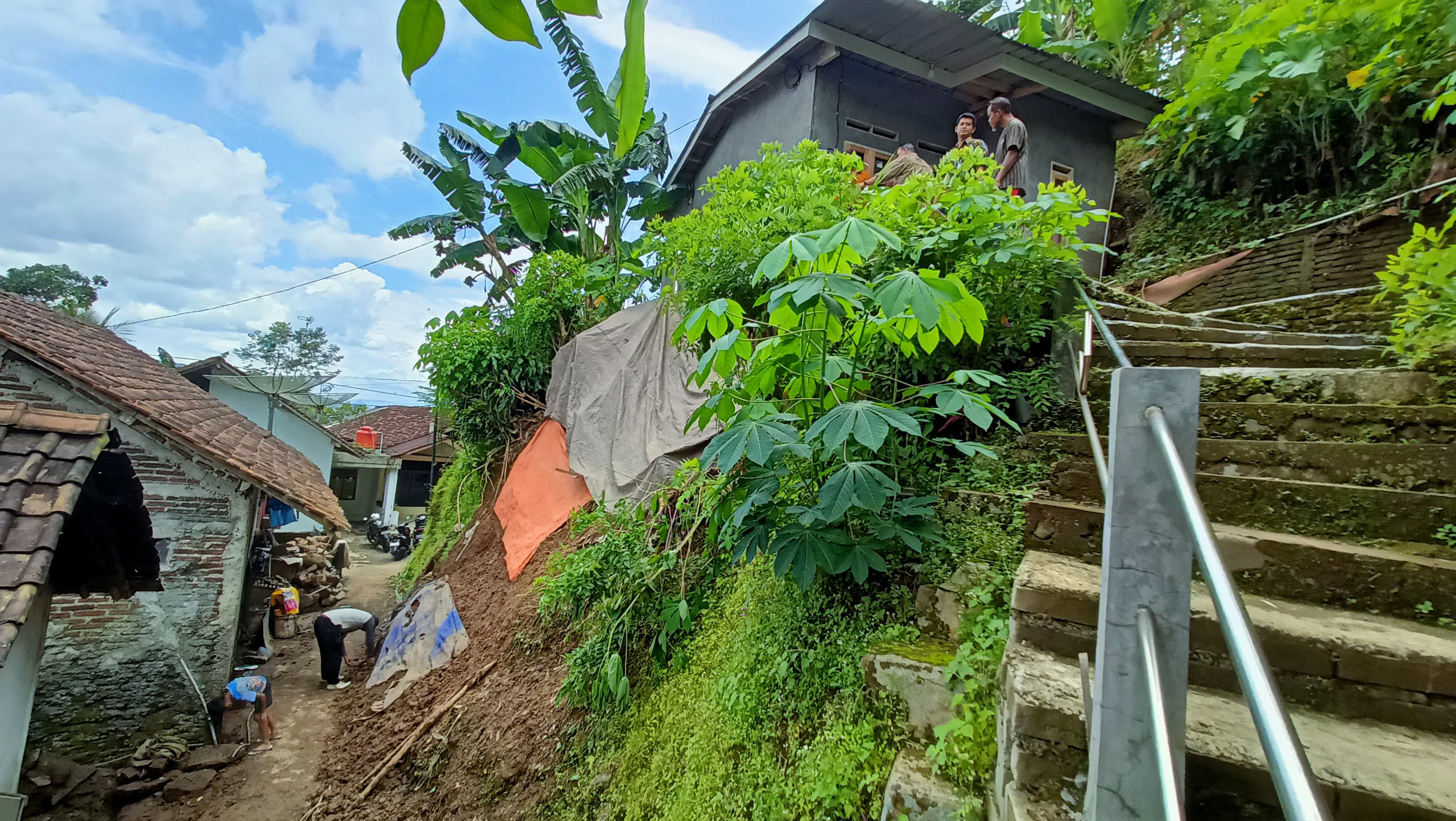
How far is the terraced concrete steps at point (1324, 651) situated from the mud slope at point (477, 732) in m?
3.57

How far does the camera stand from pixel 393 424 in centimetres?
2816

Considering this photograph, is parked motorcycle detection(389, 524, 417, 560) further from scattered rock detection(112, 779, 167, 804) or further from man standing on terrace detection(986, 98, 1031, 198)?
man standing on terrace detection(986, 98, 1031, 198)

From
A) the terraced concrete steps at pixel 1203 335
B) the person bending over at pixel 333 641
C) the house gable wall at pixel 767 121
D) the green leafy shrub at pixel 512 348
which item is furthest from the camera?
the green leafy shrub at pixel 512 348

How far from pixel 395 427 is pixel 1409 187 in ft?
101

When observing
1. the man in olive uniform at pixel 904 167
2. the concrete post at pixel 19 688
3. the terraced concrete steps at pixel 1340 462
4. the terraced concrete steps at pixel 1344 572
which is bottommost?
the concrete post at pixel 19 688

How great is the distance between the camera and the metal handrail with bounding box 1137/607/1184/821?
0.93m

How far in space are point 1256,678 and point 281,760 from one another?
881 cm

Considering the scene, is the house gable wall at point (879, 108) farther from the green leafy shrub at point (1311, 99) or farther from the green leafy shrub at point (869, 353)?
the green leafy shrub at point (869, 353)

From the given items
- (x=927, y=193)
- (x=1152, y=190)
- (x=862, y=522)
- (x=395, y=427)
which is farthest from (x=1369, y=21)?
(x=395, y=427)

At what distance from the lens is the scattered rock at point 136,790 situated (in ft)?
19.4

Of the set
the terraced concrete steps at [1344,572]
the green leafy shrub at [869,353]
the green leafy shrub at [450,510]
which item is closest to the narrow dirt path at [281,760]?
the green leafy shrub at [450,510]

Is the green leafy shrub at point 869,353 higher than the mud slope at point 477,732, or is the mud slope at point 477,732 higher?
the green leafy shrub at point 869,353

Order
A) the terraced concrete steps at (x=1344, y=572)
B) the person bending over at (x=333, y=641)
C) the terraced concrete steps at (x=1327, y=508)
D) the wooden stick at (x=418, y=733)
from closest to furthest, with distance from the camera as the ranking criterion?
the terraced concrete steps at (x=1344, y=572) → the terraced concrete steps at (x=1327, y=508) → the wooden stick at (x=418, y=733) → the person bending over at (x=333, y=641)

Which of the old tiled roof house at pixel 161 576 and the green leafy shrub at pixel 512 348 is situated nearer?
the old tiled roof house at pixel 161 576
